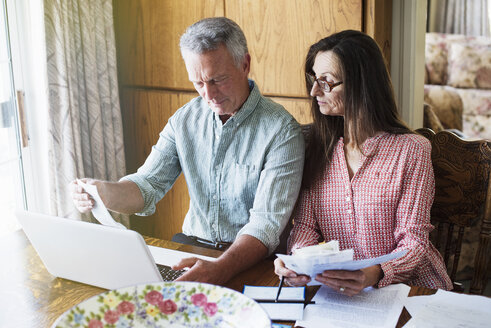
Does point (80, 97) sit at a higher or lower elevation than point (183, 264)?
higher

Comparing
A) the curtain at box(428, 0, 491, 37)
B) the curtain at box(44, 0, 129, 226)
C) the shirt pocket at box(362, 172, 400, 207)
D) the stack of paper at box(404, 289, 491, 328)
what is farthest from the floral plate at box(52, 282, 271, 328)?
the curtain at box(428, 0, 491, 37)

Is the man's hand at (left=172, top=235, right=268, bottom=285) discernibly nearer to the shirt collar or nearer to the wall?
the shirt collar

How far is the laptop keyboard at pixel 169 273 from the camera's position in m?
1.43

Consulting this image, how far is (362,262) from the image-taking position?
1211mm

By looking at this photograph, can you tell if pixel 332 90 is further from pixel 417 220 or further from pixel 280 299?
pixel 280 299

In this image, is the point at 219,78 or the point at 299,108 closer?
the point at 219,78

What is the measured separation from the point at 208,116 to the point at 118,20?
4.31ft

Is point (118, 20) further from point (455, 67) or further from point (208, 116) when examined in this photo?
point (455, 67)

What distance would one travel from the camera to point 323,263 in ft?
4.00

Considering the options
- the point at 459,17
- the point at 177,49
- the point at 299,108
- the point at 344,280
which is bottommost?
the point at 344,280

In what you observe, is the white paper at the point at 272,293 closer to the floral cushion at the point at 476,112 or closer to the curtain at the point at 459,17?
the floral cushion at the point at 476,112

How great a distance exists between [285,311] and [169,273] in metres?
0.37

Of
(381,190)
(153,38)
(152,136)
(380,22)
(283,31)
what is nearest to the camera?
(381,190)

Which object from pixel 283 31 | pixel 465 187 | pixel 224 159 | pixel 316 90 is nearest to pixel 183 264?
pixel 224 159
